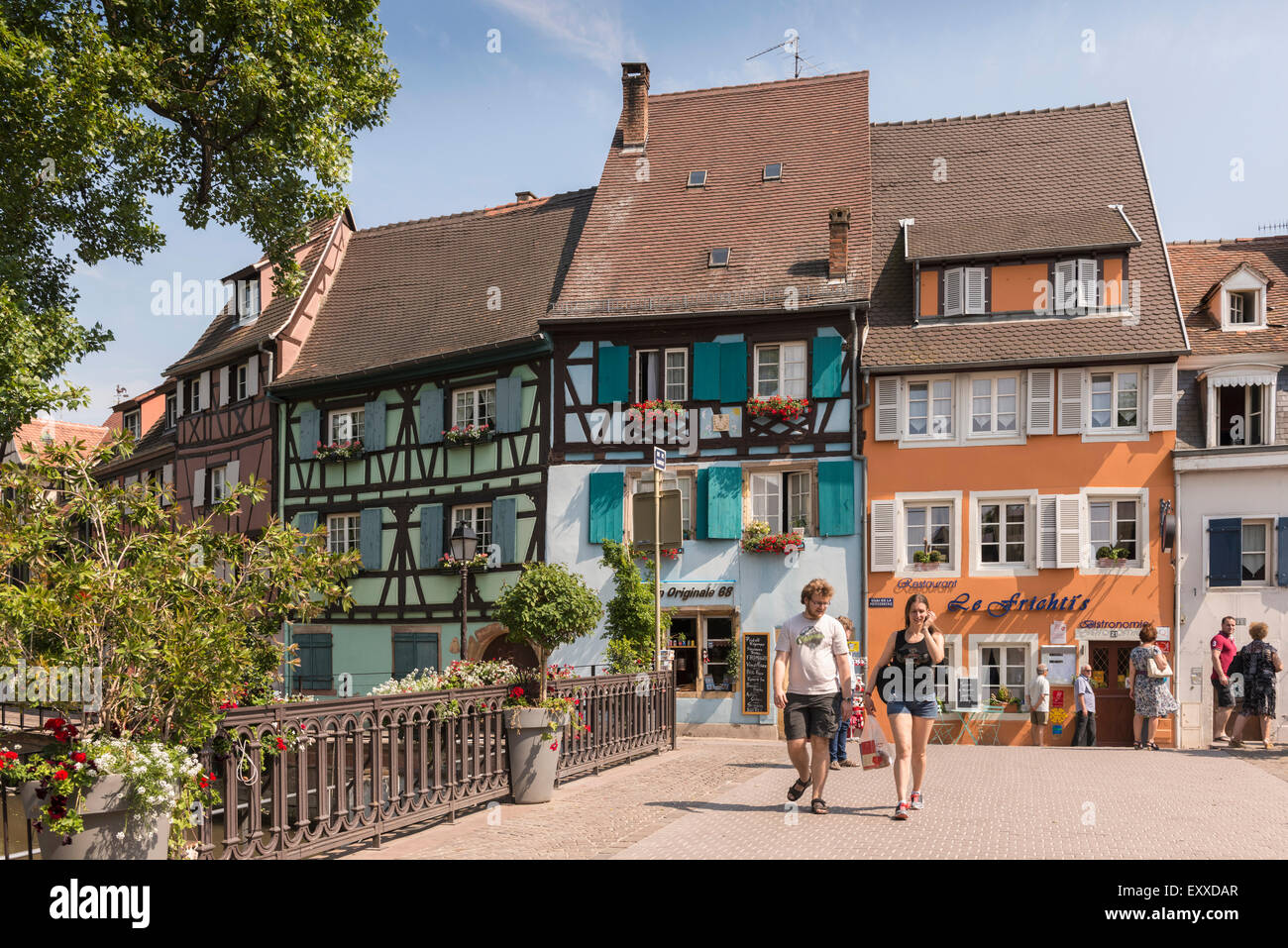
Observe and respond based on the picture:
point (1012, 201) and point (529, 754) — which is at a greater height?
point (1012, 201)

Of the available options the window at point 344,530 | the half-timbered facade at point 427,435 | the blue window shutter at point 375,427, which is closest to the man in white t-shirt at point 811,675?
the half-timbered facade at point 427,435

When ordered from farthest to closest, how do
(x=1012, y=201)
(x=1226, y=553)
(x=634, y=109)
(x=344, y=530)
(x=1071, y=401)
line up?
(x=634, y=109) < (x=344, y=530) < (x=1012, y=201) < (x=1071, y=401) < (x=1226, y=553)

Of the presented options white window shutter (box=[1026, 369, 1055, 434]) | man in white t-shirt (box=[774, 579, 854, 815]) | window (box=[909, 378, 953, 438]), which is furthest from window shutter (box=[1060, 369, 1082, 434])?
man in white t-shirt (box=[774, 579, 854, 815])

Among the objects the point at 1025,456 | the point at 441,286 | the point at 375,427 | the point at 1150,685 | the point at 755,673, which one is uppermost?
the point at 441,286

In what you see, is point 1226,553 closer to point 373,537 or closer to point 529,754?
point 529,754

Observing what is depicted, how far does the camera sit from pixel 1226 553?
72.3 feet

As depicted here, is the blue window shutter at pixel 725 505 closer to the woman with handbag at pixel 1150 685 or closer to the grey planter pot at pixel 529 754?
the woman with handbag at pixel 1150 685

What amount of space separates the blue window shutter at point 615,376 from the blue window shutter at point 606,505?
1.46 meters

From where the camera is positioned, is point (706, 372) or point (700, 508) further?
point (706, 372)

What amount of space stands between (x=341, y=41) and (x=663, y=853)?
14.7m

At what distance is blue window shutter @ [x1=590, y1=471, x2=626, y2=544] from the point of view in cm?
2423

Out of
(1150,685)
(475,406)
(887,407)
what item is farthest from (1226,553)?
(475,406)

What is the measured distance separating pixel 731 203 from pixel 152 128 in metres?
12.9

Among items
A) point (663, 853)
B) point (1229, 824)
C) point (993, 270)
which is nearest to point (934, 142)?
point (993, 270)
